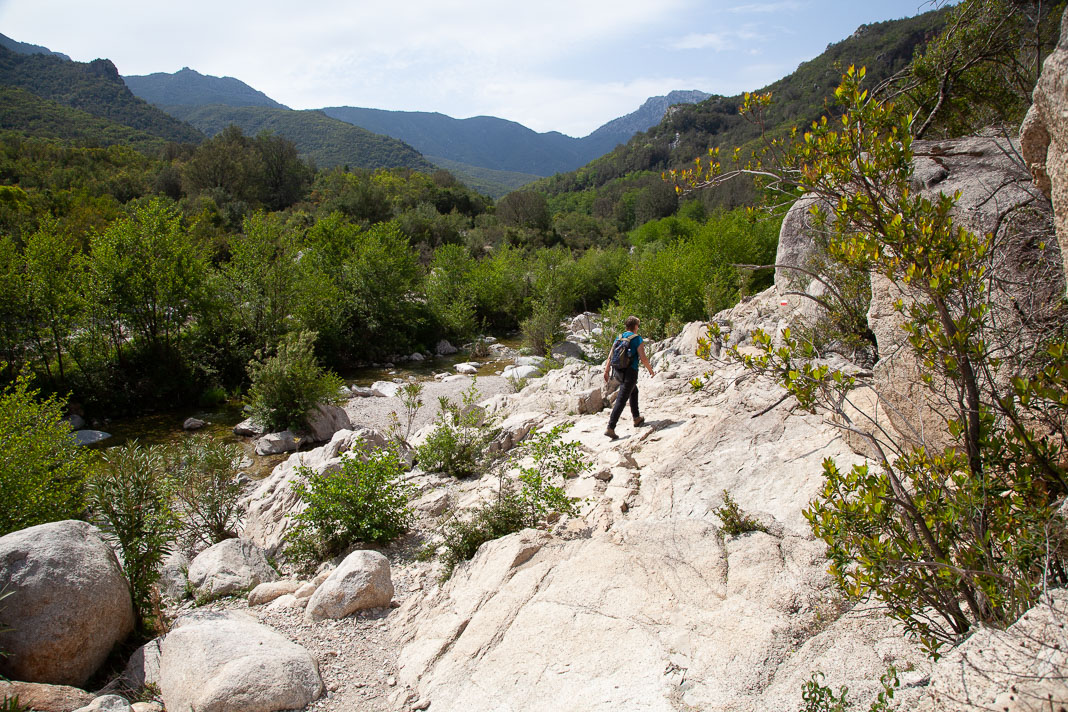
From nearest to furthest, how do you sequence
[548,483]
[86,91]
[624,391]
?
[548,483], [624,391], [86,91]

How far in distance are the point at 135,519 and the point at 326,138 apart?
15093 centimetres

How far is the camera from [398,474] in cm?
671

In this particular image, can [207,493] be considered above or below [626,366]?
below

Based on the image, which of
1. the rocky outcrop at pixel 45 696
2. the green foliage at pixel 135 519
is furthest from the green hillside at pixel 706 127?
the rocky outcrop at pixel 45 696

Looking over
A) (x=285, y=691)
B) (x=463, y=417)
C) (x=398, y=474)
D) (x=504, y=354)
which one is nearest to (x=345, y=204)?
(x=504, y=354)

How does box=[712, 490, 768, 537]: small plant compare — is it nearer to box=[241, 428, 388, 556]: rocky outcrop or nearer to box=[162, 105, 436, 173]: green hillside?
box=[241, 428, 388, 556]: rocky outcrop

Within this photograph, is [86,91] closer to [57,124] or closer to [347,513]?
[57,124]

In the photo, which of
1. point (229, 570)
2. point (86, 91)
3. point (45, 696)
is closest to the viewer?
point (45, 696)

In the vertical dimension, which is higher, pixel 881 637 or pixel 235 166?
pixel 235 166

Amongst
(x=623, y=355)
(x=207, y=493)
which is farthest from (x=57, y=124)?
(x=623, y=355)

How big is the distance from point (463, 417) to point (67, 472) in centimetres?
546

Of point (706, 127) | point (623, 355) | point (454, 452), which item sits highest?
point (706, 127)

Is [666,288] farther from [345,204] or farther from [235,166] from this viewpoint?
[235,166]

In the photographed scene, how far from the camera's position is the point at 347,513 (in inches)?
249
